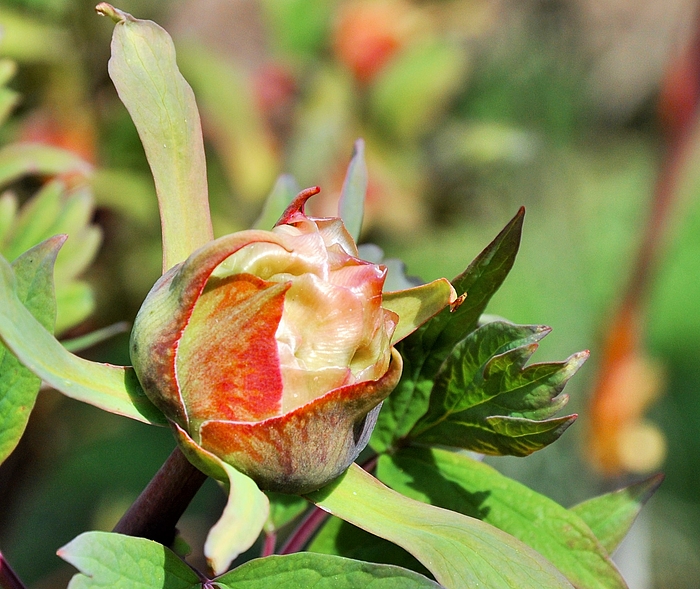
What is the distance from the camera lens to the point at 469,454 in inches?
20.4

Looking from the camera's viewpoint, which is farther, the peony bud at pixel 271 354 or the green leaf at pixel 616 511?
the green leaf at pixel 616 511

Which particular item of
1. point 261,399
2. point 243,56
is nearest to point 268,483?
point 261,399

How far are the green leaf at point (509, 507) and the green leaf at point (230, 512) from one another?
14 cm

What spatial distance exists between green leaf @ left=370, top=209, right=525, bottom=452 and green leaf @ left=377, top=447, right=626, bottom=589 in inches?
0.9

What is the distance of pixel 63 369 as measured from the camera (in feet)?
1.10

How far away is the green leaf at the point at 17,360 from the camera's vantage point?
40 cm

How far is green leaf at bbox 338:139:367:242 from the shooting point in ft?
1.56

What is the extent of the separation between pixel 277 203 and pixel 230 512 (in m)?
0.27

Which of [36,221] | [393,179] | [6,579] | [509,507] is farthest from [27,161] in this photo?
[393,179]

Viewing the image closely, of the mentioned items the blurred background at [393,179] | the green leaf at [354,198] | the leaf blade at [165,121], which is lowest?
the blurred background at [393,179]

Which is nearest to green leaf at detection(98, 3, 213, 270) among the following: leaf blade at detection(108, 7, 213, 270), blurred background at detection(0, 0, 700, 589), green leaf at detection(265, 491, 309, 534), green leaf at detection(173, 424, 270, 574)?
leaf blade at detection(108, 7, 213, 270)

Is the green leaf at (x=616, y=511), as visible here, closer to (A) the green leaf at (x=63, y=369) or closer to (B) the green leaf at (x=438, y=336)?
(B) the green leaf at (x=438, y=336)

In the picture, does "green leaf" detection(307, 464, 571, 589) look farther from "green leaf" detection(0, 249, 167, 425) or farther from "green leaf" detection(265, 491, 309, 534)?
"green leaf" detection(265, 491, 309, 534)

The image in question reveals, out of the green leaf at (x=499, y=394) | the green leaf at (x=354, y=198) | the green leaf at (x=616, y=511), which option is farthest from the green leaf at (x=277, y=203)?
the green leaf at (x=616, y=511)
